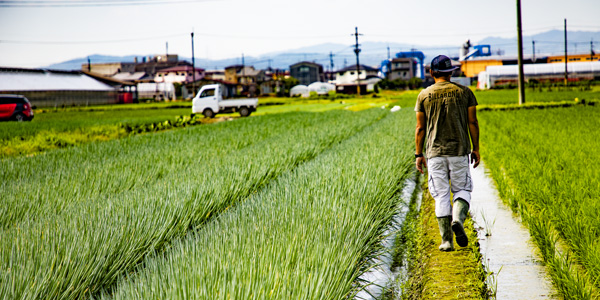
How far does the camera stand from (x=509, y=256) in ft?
11.1

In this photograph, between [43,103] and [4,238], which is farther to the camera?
[43,103]

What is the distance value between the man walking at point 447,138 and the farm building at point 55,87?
40.3 metres

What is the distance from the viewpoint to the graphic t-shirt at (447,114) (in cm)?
345

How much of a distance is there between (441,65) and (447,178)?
2.52 ft

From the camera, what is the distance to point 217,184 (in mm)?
4594

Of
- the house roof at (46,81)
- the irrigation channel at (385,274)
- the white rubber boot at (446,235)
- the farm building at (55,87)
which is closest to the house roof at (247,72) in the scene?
the farm building at (55,87)

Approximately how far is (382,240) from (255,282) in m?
1.68

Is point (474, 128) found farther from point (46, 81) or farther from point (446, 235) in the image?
point (46, 81)

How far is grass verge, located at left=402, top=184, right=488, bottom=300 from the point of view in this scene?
282cm

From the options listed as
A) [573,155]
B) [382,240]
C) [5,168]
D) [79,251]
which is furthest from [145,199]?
[573,155]

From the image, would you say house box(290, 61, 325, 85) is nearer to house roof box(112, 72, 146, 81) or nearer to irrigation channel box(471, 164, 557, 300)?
house roof box(112, 72, 146, 81)

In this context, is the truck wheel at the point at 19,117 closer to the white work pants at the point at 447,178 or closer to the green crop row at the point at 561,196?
the green crop row at the point at 561,196

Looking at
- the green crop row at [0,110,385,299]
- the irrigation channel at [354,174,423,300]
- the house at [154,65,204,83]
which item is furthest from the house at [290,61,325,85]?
the irrigation channel at [354,174,423,300]

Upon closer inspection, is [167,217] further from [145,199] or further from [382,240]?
[382,240]
